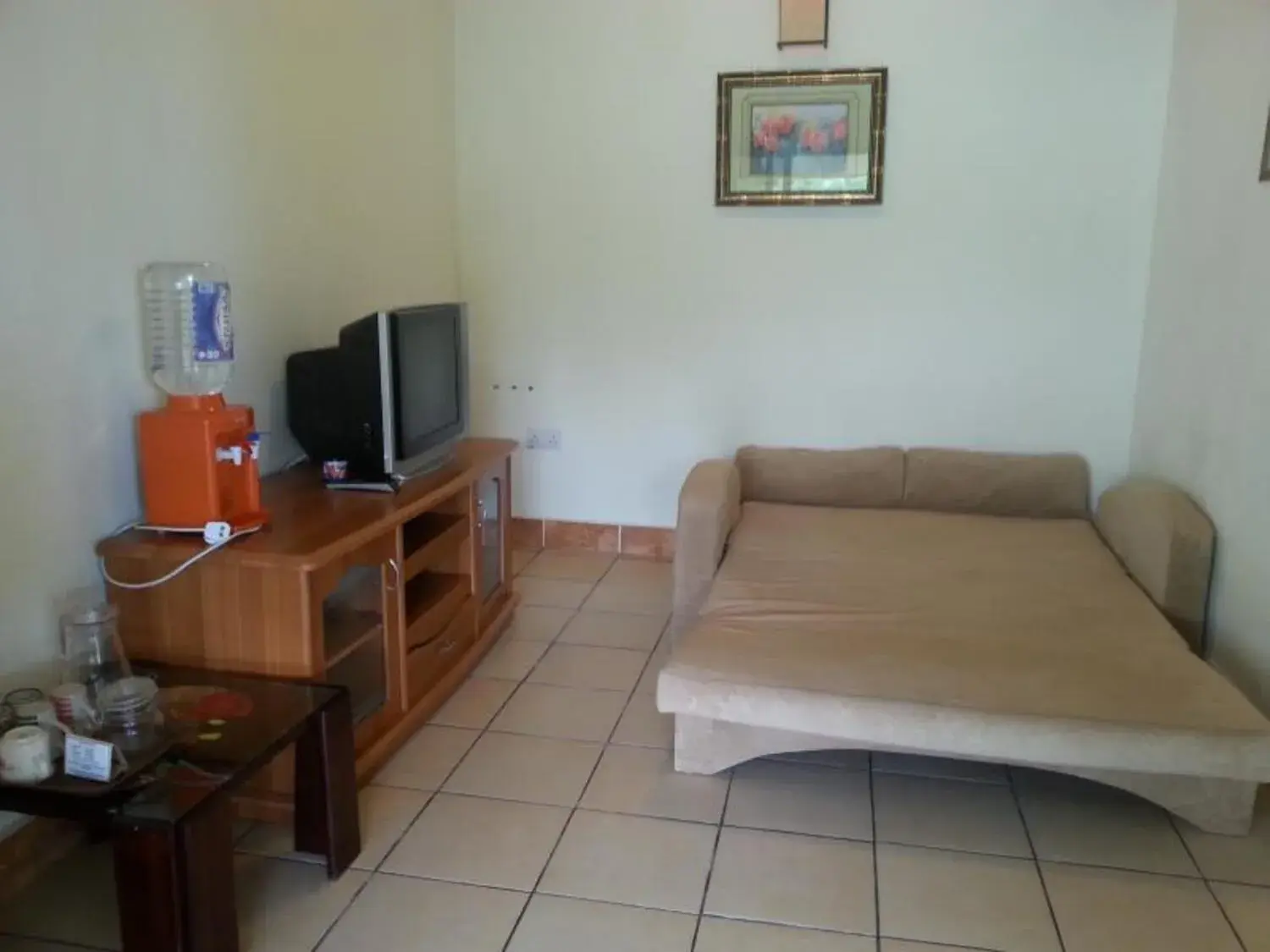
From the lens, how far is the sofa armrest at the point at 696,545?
3.17 meters

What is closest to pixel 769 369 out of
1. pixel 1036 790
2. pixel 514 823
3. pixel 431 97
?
pixel 431 97

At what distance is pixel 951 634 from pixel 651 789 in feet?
2.84

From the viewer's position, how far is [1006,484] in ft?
12.4

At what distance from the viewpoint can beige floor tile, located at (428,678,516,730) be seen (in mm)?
2879

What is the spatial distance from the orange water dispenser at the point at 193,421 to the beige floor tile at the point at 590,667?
111 centimetres

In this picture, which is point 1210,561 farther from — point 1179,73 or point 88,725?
point 88,725

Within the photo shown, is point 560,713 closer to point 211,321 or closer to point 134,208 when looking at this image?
point 211,321

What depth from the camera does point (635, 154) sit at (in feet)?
13.3

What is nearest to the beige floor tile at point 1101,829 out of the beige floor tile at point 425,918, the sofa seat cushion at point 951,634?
the sofa seat cushion at point 951,634

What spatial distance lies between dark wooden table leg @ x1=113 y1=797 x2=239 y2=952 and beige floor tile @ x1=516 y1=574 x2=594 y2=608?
2112 millimetres

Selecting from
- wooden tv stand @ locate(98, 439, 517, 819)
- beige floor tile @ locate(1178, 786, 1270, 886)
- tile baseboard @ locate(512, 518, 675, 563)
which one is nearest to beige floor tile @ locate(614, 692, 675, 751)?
wooden tv stand @ locate(98, 439, 517, 819)

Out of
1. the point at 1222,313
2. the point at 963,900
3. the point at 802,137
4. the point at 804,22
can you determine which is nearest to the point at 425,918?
the point at 963,900

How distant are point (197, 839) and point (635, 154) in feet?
10.2

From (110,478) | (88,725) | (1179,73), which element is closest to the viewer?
(88,725)
